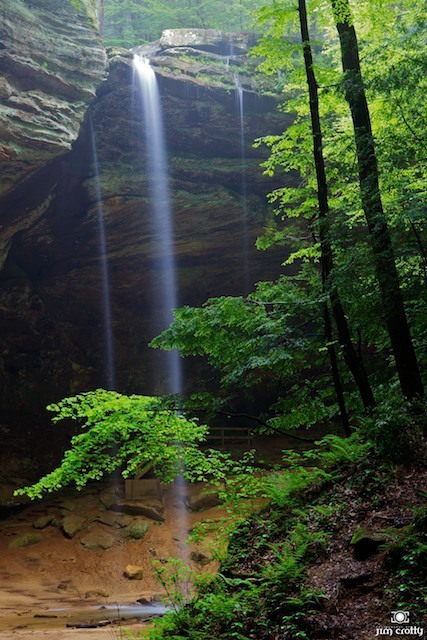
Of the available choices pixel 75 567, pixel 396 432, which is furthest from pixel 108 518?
pixel 396 432

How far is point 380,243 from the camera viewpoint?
511cm

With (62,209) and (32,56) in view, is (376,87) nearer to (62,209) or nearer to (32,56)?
(32,56)

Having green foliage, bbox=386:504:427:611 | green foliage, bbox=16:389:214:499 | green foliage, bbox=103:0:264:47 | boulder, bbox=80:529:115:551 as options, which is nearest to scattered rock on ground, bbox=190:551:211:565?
boulder, bbox=80:529:115:551

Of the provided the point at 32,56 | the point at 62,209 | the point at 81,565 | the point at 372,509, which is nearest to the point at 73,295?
the point at 62,209

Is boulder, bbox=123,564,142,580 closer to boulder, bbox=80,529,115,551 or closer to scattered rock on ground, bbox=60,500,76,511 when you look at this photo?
boulder, bbox=80,529,115,551

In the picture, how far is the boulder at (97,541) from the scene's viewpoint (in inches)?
493

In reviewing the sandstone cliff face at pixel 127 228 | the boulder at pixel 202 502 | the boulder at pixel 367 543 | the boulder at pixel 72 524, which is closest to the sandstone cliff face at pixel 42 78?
the sandstone cliff face at pixel 127 228

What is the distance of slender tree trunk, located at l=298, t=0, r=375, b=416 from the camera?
5809 mm

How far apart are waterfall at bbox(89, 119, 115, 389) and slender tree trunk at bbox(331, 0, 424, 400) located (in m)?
12.4

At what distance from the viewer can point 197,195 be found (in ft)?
56.6

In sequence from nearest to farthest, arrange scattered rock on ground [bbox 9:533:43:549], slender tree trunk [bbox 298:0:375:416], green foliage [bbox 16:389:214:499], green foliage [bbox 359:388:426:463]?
green foliage [bbox 359:388:426:463] < green foliage [bbox 16:389:214:499] < slender tree trunk [bbox 298:0:375:416] < scattered rock on ground [bbox 9:533:43:549]

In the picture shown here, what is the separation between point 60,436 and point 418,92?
17.5m

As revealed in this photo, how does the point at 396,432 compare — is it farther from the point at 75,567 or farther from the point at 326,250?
the point at 75,567

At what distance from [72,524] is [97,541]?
3.91 ft
